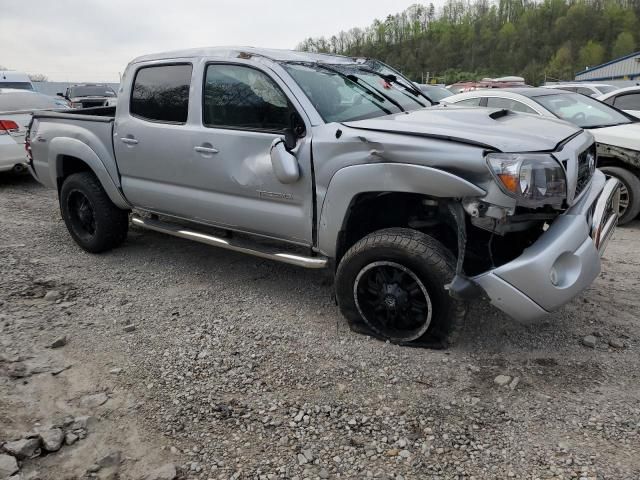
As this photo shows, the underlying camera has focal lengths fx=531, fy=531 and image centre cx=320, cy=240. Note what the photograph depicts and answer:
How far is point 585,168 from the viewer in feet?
11.1

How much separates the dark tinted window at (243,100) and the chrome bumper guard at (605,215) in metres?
1.96

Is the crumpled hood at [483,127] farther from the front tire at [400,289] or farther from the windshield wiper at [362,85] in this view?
the front tire at [400,289]

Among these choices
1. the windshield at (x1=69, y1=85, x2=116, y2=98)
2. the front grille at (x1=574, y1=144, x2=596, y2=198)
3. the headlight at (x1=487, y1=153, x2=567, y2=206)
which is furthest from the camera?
the windshield at (x1=69, y1=85, x2=116, y2=98)

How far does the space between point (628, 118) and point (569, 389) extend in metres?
4.74

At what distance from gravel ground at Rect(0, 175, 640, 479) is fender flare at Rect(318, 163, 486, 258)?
71 cm

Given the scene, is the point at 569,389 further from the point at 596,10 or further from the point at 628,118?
the point at 596,10

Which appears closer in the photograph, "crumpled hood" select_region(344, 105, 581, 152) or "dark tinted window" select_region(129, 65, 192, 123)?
"crumpled hood" select_region(344, 105, 581, 152)

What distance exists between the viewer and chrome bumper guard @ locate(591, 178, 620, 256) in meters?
3.07

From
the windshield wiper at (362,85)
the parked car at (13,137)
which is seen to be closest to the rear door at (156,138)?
the windshield wiper at (362,85)

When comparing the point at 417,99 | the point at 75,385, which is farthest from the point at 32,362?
the point at 417,99

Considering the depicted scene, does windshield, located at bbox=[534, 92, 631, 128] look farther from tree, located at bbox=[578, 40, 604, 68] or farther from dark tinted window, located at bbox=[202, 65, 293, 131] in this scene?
tree, located at bbox=[578, 40, 604, 68]

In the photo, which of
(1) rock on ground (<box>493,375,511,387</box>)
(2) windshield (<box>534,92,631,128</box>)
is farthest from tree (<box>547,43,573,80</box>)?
(1) rock on ground (<box>493,375,511,387</box>)

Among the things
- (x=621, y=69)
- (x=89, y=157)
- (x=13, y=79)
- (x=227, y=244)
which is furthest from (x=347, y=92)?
(x=621, y=69)

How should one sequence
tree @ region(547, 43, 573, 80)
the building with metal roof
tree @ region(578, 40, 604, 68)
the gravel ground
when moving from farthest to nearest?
1. tree @ region(578, 40, 604, 68)
2. tree @ region(547, 43, 573, 80)
3. the building with metal roof
4. the gravel ground
